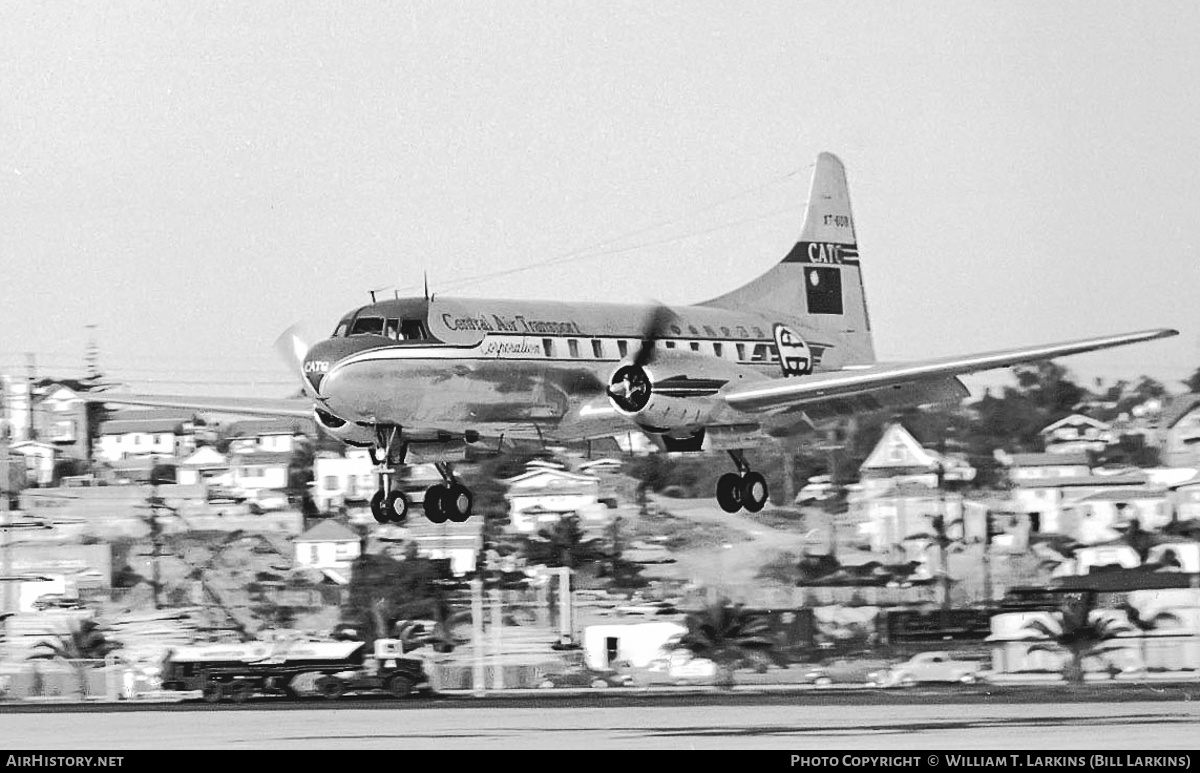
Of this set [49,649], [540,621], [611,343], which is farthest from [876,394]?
[49,649]

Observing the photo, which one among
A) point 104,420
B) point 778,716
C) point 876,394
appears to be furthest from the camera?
point 104,420

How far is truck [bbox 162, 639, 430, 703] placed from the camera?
129 feet

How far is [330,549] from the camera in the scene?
5553 centimetres

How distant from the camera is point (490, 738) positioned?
98.6ft

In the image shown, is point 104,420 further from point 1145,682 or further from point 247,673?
point 1145,682

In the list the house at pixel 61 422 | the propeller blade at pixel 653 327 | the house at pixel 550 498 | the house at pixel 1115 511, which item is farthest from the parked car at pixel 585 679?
the house at pixel 61 422

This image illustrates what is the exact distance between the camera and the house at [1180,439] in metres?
50.3

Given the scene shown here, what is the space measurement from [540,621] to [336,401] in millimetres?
22510

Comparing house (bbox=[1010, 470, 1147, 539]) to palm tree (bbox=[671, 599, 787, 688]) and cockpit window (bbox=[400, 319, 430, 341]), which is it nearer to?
palm tree (bbox=[671, 599, 787, 688])

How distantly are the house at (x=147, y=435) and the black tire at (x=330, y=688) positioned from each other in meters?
23.5

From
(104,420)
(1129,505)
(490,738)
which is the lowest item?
(490,738)

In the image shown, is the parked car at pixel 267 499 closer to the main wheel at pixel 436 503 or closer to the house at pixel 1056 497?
the house at pixel 1056 497

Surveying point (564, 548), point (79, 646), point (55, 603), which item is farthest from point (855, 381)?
point (55, 603)

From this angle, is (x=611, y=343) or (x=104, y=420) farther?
(x=104, y=420)
